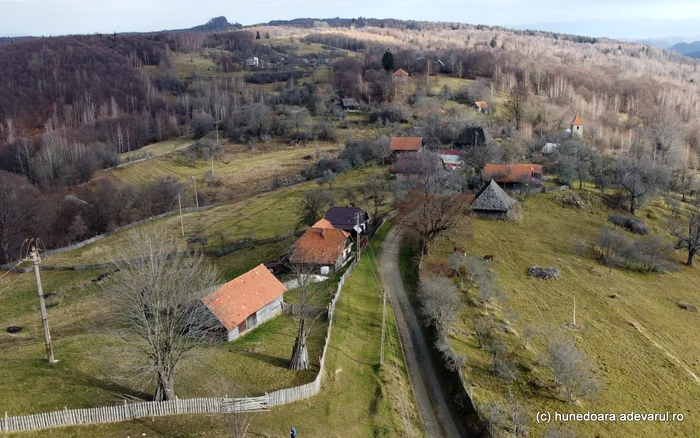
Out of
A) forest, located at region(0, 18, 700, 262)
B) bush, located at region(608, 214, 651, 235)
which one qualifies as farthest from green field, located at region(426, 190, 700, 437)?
forest, located at region(0, 18, 700, 262)

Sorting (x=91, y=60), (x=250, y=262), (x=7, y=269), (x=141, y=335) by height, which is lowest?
(x=7, y=269)

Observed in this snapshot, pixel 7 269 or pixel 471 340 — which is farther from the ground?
pixel 471 340

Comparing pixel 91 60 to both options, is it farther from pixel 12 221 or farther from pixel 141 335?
pixel 141 335

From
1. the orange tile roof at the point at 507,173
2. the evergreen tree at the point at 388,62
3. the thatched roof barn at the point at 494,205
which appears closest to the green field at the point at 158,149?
the evergreen tree at the point at 388,62

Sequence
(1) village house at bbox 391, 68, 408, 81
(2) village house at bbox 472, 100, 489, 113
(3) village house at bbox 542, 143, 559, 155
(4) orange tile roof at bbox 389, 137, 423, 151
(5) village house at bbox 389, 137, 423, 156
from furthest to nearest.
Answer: (1) village house at bbox 391, 68, 408, 81 → (2) village house at bbox 472, 100, 489, 113 → (4) orange tile roof at bbox 389, 137, 423, 151 → (5) village house at bbox 389, 137, 423, 156 → (3) village house at bbox 542, 143, 559, 155

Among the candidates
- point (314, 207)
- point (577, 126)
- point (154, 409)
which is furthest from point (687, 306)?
point (577, 126)

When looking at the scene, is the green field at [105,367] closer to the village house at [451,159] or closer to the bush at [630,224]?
the bush at [630,224]

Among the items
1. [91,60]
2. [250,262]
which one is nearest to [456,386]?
[250,262]

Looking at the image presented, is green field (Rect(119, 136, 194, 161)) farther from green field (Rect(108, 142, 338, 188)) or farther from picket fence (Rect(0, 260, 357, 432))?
picket fence (Rect(0, 260, 357, 432))
